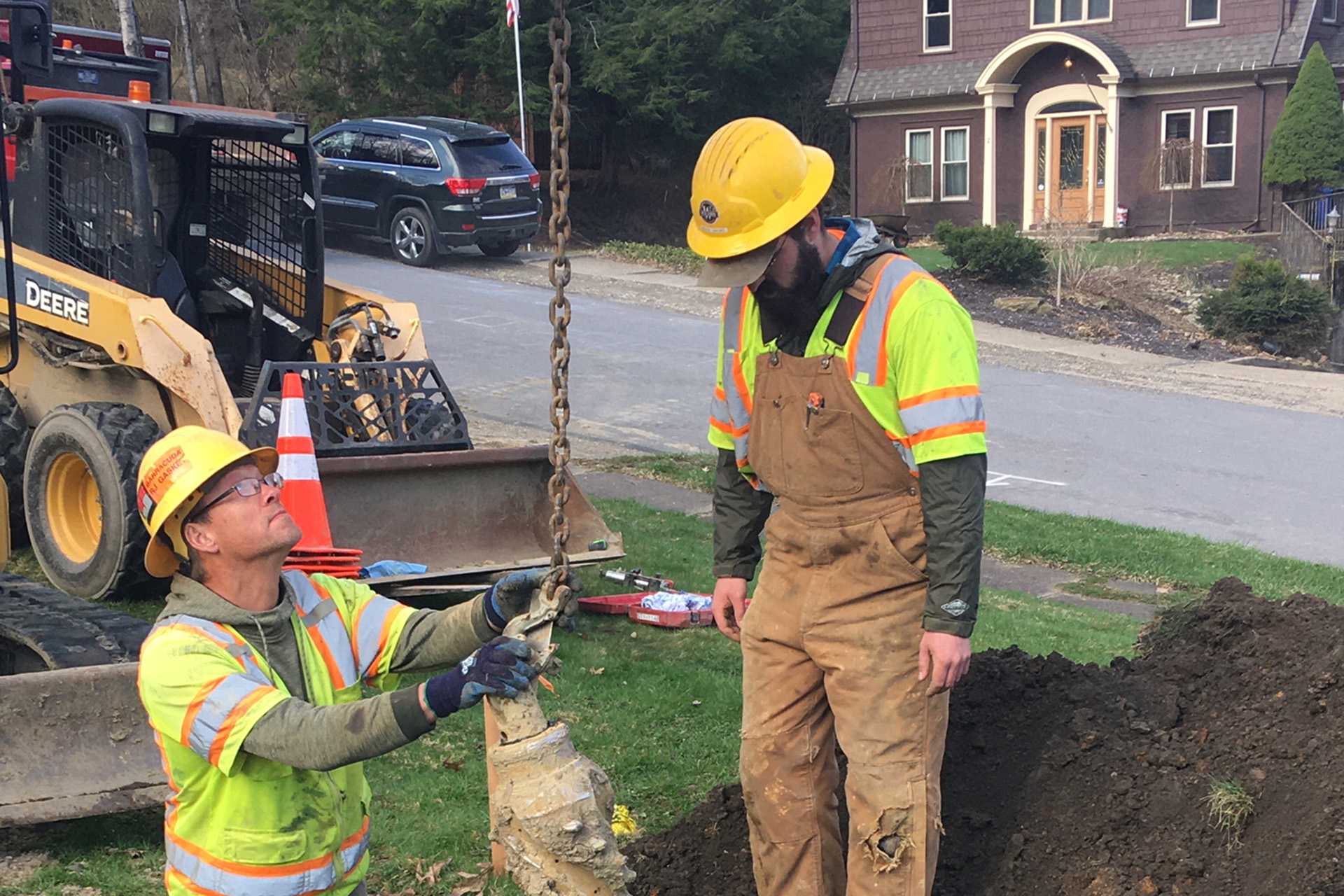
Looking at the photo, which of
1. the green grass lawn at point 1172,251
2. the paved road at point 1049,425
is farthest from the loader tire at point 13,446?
the green grass lawn at point 1172,251

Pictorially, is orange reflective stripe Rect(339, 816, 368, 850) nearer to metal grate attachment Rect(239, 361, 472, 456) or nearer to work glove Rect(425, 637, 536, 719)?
work glove Rect(425, 637, 536, 719)

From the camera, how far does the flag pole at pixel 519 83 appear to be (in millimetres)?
25344

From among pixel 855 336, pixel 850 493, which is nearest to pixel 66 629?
pixel 850 493

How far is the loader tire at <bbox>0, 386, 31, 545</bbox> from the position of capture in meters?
8.46

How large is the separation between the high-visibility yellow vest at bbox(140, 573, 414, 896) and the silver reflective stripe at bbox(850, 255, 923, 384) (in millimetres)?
1381

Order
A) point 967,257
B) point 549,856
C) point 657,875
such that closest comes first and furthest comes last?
1. point 549,856
2. point 657,875
3. point 967,257

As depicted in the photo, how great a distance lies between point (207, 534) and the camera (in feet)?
10.3

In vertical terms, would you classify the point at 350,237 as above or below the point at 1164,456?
above

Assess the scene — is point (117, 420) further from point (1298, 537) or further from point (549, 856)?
point (1298, 537)

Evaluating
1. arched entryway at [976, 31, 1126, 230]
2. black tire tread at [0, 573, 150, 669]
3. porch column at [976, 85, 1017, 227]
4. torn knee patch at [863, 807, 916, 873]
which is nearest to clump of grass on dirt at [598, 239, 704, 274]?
porch column at [976, 85, 1017, 227]

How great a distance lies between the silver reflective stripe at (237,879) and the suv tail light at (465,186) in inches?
757

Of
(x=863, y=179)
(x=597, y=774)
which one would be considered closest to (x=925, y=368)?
(x=597, y=774)

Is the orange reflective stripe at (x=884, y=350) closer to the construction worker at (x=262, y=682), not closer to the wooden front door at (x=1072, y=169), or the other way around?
the construction worker at (x=262, y=682)

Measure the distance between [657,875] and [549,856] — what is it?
1.28m
